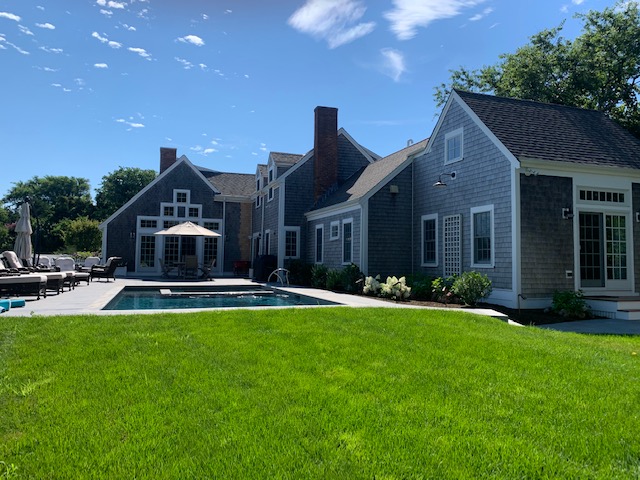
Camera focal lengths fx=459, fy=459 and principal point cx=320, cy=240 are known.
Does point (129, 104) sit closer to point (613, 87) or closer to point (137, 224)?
point (137, 224)

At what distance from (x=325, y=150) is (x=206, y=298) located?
9990 mm

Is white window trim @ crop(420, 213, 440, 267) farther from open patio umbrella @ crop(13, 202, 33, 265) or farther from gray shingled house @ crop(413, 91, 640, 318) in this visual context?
open patio umbrella @ crop(13, 202, 33, 265)

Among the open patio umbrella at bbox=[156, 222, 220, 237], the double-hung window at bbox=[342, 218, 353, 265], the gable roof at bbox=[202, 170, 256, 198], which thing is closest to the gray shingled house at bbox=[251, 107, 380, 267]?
the open patio umbrella at bbox=[156, 222, 220, 237]

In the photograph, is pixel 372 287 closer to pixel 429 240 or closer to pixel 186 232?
pixel 429 240

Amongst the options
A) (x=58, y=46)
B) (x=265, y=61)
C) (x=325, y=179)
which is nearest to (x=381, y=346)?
(x=265, y=61)

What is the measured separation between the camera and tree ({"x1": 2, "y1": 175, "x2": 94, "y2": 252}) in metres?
59.2

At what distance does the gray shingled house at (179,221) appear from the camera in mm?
25453

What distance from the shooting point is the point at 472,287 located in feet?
37.7

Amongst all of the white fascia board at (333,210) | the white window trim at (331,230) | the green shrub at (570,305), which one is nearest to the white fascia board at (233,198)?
the white fascia board at (333,210)

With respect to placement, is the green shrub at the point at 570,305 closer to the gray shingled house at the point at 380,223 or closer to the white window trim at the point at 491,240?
the white window trim at the point at 491,240

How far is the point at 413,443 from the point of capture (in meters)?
3.05

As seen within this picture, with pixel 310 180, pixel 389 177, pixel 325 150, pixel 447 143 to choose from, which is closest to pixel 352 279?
pixel 389 177

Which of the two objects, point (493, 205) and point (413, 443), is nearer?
point (413, 443)

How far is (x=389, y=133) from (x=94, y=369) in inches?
821
